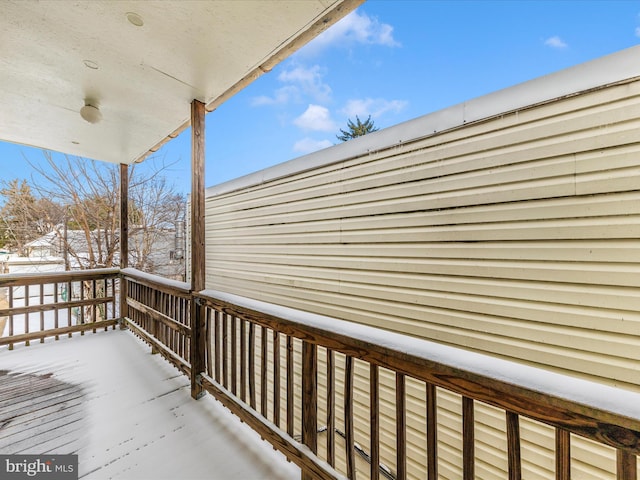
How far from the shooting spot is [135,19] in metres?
1.66

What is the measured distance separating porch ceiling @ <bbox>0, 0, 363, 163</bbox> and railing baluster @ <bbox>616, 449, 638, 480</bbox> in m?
2.10

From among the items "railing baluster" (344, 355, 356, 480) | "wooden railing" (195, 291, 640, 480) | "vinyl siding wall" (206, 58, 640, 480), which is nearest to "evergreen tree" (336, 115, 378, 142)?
"vinyl siding wall" (206, 58, 640, 480)

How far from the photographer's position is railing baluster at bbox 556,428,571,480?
79cm

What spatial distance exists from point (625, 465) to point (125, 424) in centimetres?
265

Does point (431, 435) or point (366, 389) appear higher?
point (431, 435)

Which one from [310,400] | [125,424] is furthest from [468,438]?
[125,424]

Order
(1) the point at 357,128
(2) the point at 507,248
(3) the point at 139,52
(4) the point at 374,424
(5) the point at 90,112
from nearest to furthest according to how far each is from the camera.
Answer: (4) the point at 374,424
(2) the point at 507,248
(3) the point at 139,52
(5) the point at 90,112
(1) the point at 357,128

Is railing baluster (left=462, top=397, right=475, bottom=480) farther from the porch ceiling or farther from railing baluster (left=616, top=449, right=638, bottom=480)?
the porch ceiling

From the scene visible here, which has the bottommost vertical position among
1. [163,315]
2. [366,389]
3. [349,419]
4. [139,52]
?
[366,389]

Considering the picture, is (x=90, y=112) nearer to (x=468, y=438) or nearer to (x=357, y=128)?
(x=468, y=438)

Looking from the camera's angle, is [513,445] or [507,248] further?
[507,248]

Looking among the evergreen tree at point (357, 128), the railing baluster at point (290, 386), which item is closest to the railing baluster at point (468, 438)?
the railing baluster at point (290, 386)

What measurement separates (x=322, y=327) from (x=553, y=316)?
1.38m

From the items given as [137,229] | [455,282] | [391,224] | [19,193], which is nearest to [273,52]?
[391,224]
